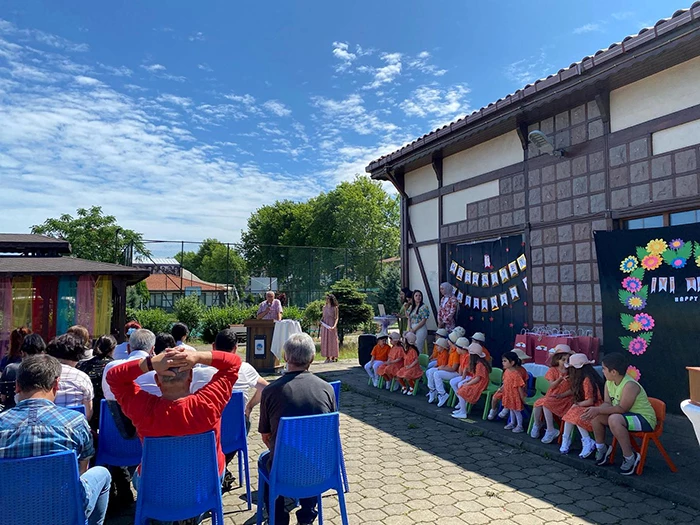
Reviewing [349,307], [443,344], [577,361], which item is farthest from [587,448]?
[349,307]

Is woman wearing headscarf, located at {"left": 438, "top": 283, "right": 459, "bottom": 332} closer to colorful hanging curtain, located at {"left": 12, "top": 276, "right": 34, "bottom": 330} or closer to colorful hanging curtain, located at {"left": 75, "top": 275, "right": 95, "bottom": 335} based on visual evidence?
colorful hanging curtain, located at {"left": 75, "top": 275, "right": 95, "bottom": 335}

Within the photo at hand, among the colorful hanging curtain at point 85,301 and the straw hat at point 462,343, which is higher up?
the colorful hanging curtain at point 85,301

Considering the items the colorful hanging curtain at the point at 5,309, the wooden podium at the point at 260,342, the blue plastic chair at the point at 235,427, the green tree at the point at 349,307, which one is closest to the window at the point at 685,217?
the blue plastic chair at the point at 235,427

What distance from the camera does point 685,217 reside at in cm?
539

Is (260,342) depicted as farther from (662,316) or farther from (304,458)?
(304,458)

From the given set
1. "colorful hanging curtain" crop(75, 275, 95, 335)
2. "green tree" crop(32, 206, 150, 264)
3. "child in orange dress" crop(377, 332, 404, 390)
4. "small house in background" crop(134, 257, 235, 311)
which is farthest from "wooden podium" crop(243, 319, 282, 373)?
"green tree" crop(32, 206, 150, 264)

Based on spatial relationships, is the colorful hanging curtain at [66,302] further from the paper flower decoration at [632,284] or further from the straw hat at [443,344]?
the paper flower decoration at [632,284]

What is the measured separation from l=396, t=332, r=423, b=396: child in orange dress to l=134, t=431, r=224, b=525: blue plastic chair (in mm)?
5002

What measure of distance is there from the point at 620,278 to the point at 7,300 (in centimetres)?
896

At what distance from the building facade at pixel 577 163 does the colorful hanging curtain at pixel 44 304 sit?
6.48m

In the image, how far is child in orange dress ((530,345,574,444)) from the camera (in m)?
4.88

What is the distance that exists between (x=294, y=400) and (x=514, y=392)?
10.8ft

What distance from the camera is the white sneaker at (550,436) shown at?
496 centimetres

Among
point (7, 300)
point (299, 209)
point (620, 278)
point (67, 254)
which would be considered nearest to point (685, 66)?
point (620, 278)
